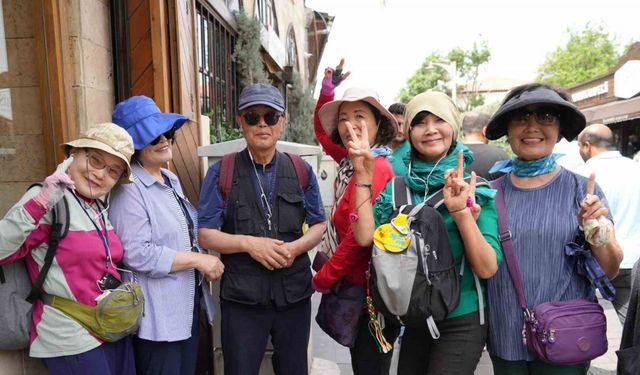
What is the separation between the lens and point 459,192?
1839 millimetres

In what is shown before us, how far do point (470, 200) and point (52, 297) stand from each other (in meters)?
1.77

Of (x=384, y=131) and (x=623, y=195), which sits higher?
(x=384, y=131)

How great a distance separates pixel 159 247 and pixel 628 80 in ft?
48.8

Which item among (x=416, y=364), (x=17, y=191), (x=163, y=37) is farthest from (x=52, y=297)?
(x=163, y=37)

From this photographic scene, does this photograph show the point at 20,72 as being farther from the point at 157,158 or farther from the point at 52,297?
the point at 52,297

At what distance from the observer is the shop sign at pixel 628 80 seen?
12781 millimetres

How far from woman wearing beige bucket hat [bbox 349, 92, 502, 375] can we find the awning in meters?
11.3

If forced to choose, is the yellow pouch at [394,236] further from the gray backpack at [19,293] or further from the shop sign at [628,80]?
the shop sign at [628,80]

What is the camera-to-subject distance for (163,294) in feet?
7.55

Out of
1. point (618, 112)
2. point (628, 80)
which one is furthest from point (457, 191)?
point (628, 80)

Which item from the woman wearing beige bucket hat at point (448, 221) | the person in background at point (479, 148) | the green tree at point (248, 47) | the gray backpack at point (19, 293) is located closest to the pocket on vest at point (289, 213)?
the woman wearing beige bucket hat at point (448, 221)

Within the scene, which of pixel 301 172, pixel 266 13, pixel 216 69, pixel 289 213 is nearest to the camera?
pixel 289 213

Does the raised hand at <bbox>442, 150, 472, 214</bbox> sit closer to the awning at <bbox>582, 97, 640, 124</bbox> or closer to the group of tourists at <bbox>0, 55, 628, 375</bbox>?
the group of tourists at <bbox>0, 55, 628, 375</bbox>

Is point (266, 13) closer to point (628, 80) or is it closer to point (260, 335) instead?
point (260, 335)
